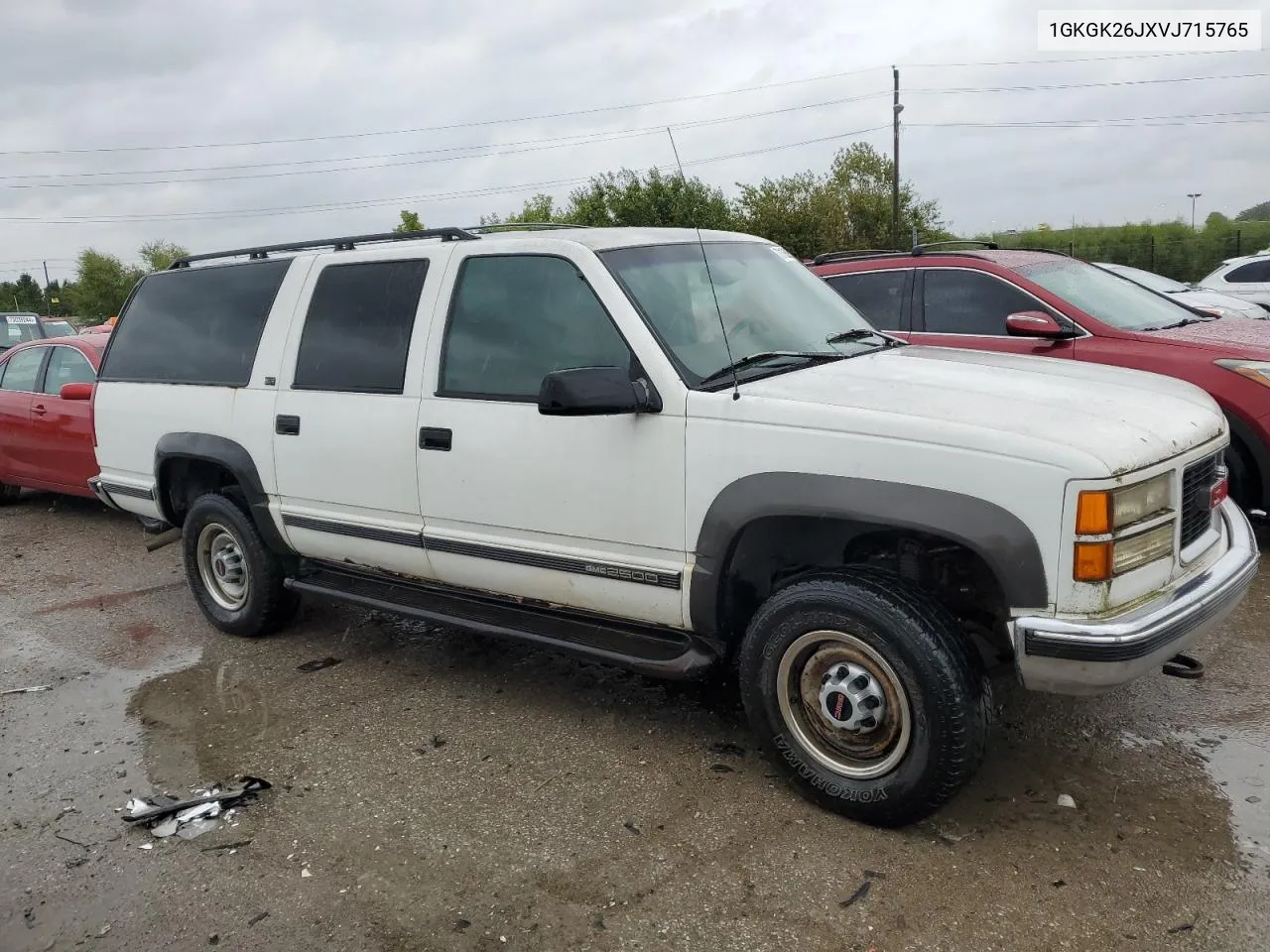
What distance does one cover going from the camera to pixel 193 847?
349cm

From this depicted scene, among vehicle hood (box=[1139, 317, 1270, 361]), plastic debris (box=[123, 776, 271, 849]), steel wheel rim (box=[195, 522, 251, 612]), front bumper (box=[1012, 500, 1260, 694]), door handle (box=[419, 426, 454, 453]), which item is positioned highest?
vehicle hood (box=[1139, 317, 1270, 361])

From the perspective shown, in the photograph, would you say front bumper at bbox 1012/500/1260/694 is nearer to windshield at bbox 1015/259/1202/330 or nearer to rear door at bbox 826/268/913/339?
windshield at bbox 1015/259/1202/330

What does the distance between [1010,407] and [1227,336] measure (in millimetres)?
4007

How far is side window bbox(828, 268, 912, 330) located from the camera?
7168mm

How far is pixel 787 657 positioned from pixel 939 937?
0.94m

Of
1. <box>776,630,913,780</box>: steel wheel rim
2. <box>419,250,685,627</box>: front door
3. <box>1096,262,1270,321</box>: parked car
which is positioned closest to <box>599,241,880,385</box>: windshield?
<box>419,250,685,627</box>: front door

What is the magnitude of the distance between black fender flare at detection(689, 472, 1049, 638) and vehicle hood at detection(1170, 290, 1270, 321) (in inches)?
369

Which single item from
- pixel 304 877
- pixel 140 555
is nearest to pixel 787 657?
pixel 304 877

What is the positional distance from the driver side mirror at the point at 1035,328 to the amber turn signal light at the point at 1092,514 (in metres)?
3.57

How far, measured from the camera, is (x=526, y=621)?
4180 mm

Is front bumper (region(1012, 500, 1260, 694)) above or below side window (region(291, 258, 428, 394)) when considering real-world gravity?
below

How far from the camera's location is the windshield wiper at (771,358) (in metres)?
3.64

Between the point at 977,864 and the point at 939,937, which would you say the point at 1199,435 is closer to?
the point at 977,864

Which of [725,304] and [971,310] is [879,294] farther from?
[725,304]
